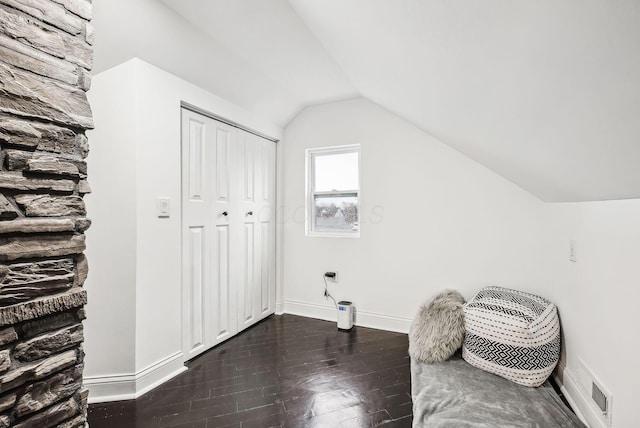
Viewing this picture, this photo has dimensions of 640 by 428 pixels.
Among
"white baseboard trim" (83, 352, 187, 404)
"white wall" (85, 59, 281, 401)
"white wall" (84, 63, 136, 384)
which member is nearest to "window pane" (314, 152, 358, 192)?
"white wall" (85, 59, 281, 401)

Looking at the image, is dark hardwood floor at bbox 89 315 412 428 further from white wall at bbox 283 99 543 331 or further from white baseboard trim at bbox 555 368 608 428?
white baseboard trim at bbox 555 368 608 428

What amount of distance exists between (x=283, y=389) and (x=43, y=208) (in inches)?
68.3

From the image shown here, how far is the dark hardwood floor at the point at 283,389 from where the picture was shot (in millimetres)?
1750

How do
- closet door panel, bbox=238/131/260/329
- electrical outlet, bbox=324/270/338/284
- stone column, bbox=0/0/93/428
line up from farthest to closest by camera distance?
electrical outlet, bbox=324/270/338/284 → closet door panel, bbox=238/131/260/329 → stone column, bbox=0/0/93/428

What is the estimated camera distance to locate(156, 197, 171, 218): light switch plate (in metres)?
2.08

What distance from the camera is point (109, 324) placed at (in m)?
1.93

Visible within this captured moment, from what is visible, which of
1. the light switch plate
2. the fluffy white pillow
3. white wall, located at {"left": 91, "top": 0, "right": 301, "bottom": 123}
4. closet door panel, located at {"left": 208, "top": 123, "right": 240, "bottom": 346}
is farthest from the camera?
closet door panel, located at {"left": 208, "top": 123, "right": 240, "bottom": 346}

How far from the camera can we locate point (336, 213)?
3512mm

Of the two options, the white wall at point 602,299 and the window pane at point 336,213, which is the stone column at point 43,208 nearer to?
the white wall at point 602,299

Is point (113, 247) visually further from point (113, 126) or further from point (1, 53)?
point (1, 53)

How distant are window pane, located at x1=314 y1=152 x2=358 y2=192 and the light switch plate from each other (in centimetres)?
181

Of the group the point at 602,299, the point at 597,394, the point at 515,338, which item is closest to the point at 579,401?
the point at 597,394

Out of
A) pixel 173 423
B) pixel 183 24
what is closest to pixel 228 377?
pixel 173 423

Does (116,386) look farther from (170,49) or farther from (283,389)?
(170,49)
